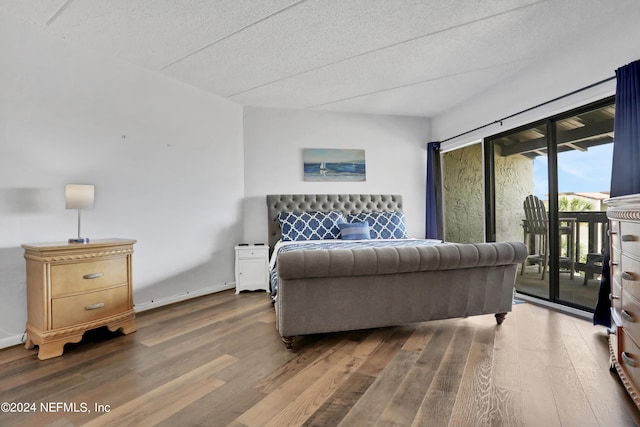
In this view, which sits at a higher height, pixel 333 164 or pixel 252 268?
pixel 333 164

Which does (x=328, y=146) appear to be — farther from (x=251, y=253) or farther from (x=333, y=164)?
(x=251, y=253)

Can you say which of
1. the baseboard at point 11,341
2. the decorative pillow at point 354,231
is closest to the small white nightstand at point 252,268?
the decorative pillow at point 354,231

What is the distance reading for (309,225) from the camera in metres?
4.18

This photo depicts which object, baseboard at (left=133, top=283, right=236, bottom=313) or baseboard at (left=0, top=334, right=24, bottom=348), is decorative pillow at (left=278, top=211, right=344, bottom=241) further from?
baseboard at (left=0, top=334, right=24, bottom=348)

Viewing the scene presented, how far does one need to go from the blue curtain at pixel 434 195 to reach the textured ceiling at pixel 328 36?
134 cm

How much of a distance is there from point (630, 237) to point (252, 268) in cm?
364

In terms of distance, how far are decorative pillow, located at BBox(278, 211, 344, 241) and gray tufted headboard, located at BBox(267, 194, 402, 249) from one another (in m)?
0.22

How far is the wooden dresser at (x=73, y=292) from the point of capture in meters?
2.18

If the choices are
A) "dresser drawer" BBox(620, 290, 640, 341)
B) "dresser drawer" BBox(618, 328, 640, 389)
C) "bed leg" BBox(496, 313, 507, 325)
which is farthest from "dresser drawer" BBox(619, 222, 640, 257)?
"bed leg" BBox(496, 313, 507, 325)

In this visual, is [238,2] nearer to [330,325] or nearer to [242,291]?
[330,325]

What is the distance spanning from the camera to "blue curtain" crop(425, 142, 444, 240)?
16.4 feet

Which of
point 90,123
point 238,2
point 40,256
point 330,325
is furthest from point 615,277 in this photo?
point 90,123

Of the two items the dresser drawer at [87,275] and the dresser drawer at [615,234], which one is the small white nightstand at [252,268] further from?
the dresser drawer at [615,234]

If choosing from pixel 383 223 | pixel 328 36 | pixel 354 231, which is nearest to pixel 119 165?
pixel 328 36
